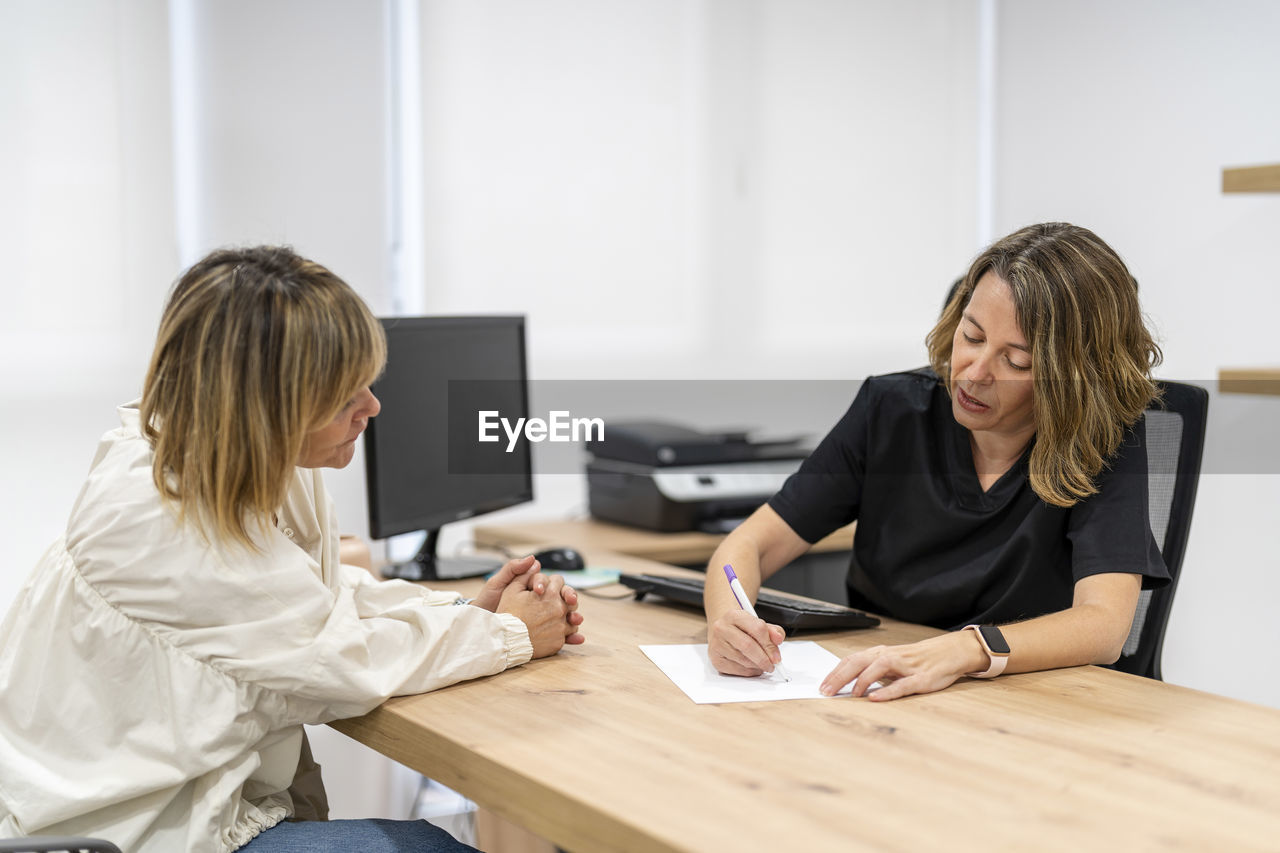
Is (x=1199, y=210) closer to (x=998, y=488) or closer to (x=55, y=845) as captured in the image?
(x=998, y=488)

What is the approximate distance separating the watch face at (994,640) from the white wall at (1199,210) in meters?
1.76

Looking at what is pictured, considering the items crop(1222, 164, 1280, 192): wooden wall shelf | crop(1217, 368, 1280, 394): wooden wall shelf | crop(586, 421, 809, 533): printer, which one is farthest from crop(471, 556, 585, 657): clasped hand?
crop(1222, 164, 1280, 192): wooden wall shelf

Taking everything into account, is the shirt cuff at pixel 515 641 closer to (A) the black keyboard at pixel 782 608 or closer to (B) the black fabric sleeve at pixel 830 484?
(A) the black keyboard at pixel 782 608

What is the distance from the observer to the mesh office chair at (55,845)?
43.1 inches

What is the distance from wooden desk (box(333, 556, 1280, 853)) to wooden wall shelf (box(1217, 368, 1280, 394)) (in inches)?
38.7

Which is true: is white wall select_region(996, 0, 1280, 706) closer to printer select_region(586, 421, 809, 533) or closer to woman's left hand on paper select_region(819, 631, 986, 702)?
printer select_region(586, 421, 809, 533)

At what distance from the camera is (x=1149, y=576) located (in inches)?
60.4

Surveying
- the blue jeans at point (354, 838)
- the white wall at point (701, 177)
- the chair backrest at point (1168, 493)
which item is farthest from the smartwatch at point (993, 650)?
the white wall at point (701, 177)

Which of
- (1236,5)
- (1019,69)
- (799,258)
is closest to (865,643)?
(799,258)

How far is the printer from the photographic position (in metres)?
2.66

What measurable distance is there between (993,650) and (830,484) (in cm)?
49

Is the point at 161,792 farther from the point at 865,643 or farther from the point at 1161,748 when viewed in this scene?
the point at 1161,748

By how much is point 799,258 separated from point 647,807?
2.78 meters

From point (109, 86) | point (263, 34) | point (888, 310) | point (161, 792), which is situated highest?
point (263, 34)
